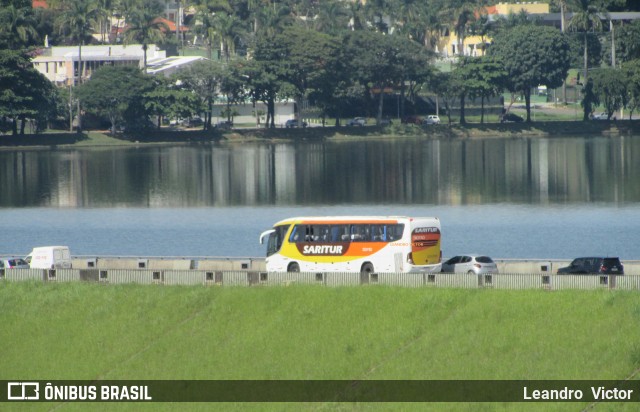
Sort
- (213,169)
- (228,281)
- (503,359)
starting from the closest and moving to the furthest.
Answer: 1. (503,359)
2. (228,281)
3. (213,169)

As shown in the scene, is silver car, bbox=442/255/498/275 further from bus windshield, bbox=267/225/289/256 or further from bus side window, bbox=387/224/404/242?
bus windshield, bbox=267/225/289/256

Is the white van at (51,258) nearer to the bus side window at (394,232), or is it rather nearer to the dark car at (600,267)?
the bus side window at (394,232)

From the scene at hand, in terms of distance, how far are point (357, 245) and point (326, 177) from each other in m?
95.8

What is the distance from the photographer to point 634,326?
53.1 meters

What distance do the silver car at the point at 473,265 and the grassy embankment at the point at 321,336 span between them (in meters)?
10.1

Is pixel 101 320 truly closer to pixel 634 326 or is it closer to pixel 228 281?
pixel 228 281

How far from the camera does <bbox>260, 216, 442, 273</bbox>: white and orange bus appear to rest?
217 feet

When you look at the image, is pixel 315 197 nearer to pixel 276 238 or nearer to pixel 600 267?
pixel 276 238

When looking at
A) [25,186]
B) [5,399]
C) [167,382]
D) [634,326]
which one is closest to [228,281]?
[167,382]

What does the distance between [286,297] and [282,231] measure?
1029 centimetres

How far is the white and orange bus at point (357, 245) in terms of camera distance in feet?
217

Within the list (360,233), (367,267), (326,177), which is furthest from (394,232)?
(326,177)

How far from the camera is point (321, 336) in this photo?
186 ft
